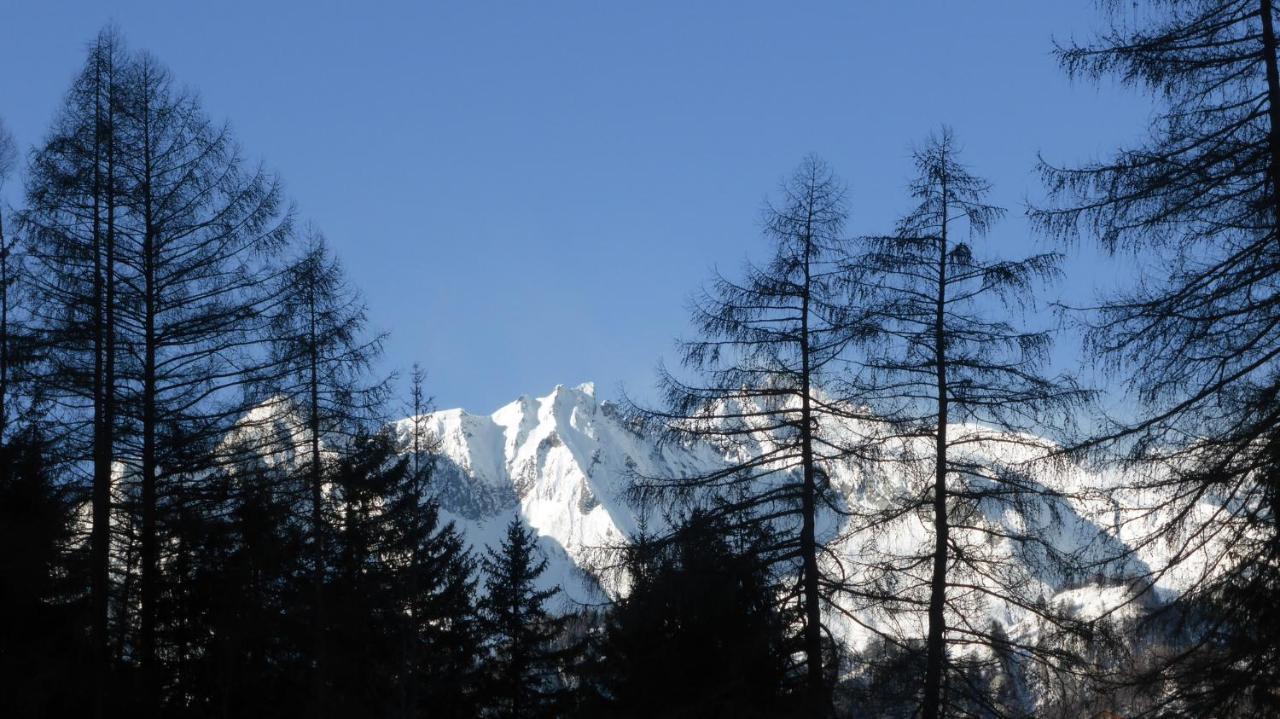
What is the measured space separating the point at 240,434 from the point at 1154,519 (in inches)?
395

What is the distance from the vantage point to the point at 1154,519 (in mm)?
9688

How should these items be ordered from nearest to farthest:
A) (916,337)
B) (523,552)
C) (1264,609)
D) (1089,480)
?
(1264,609)
(1089,480)
(916,337)
(523,552)

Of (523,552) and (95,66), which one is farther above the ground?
(95,66)

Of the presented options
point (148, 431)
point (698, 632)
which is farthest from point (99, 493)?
point (698, 632)

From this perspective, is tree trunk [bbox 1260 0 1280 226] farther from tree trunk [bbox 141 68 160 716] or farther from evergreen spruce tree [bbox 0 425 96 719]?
evergreen spruce tree [bbox 0 425 96 719]

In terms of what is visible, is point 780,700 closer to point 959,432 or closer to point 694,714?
point 694,714

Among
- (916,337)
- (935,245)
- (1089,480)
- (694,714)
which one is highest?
(935,245)

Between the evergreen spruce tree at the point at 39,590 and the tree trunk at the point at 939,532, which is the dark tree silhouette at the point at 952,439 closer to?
the tree trunk at the point at 939,532

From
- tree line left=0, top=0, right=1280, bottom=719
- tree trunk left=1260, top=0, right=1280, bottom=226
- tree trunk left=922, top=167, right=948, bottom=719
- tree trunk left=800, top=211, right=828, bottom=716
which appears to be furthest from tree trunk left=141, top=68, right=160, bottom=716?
tree trunk left=1260, top=0, right=1280, bottom=226

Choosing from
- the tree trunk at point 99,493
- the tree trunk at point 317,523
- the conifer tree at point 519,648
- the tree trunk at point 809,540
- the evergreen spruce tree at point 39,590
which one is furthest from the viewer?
the conifer tree at point 519,648

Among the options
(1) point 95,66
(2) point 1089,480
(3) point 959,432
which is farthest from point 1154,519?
(1) point 95,66

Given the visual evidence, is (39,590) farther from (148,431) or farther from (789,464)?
(789,464)

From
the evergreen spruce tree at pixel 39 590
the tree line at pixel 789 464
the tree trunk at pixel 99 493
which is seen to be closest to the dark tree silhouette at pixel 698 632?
the tree line at pixel 789 464

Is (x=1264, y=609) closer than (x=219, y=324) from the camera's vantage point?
Yes
